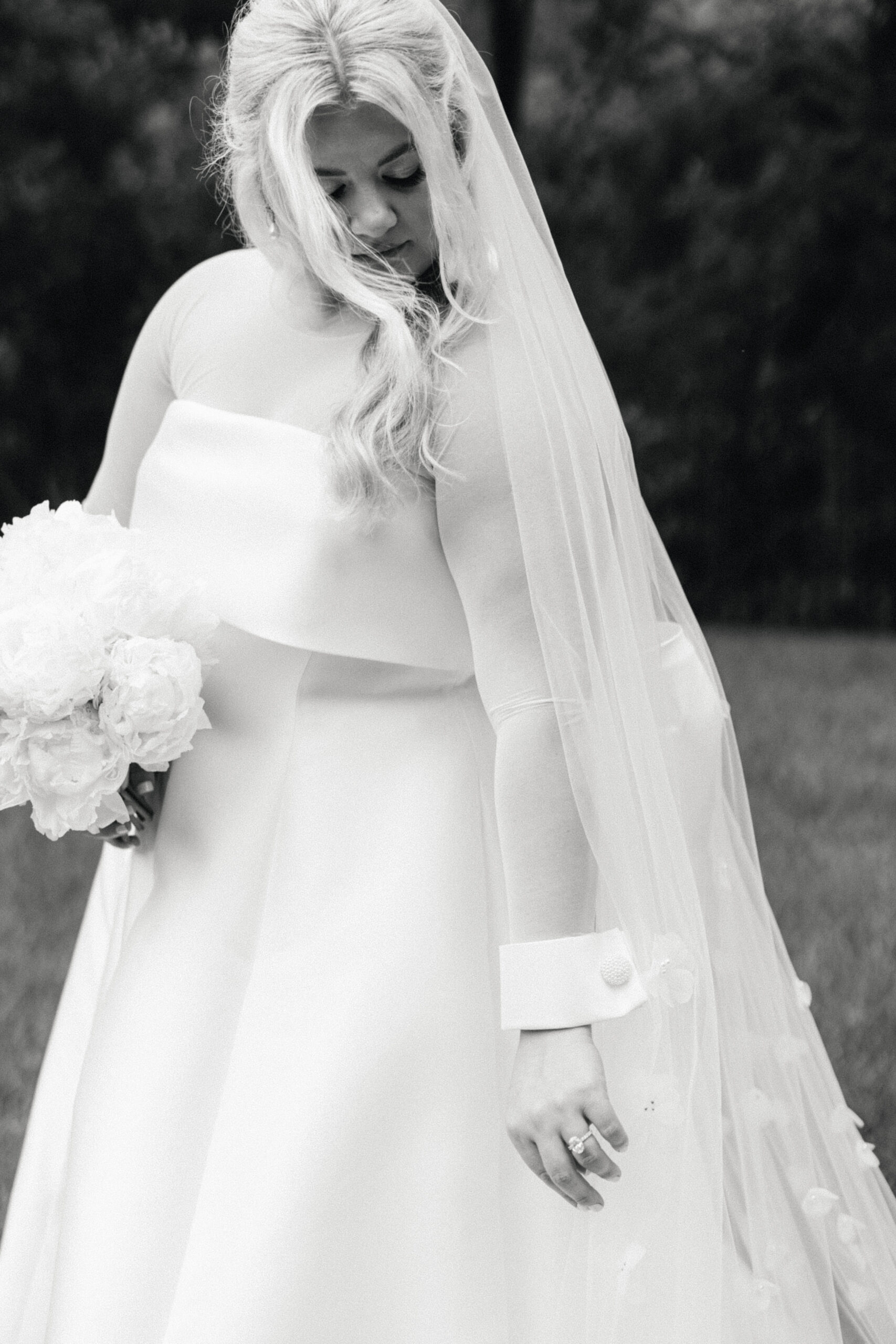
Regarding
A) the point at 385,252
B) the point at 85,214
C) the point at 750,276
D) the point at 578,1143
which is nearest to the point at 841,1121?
the point at 578,1143

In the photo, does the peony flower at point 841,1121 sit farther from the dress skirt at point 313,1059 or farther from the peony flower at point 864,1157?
the dress skirt at point 313,1059

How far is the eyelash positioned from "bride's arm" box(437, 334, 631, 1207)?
0.23 metres

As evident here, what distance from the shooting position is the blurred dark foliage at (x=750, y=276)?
11.5 metres

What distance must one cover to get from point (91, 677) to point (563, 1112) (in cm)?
82

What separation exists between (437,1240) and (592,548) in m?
0.94

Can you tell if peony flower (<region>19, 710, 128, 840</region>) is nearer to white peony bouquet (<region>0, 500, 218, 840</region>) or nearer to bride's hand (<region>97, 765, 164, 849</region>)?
white peony bouquet (<region>0, 500, 218, 840</region>)

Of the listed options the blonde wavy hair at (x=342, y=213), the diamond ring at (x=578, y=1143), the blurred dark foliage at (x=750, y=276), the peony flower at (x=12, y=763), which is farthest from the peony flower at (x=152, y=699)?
the blurred dark foliage at (x=750, y=276)

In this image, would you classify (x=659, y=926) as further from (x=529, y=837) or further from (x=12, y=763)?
(x=12, y=763)

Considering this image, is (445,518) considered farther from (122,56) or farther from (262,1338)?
(122,56)

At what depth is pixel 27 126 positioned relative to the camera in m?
11.3

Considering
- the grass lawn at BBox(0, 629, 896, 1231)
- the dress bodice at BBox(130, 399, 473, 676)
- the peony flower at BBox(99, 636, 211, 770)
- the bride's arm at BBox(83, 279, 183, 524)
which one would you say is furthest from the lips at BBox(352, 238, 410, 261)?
the grass lawn at BBox(0, 629, 896, 1231)

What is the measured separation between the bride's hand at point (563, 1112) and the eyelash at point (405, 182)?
1.12 metres

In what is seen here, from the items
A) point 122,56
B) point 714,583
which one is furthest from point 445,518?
point 122,56

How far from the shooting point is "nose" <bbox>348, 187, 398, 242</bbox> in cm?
212
